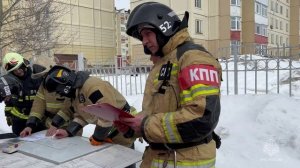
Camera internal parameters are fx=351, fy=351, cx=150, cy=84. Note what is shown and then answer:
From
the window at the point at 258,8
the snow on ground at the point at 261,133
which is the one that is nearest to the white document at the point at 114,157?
the snow on ground at the point at 261,133

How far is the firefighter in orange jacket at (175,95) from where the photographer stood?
159cm

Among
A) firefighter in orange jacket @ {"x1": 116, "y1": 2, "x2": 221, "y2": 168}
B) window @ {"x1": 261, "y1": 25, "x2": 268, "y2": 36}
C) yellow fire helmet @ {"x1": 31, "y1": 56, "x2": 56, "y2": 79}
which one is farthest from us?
window @ {"x1": 261, "y1": 25, "x2": 268, "y2": 36}

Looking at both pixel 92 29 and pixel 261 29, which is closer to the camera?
pixel 92 29

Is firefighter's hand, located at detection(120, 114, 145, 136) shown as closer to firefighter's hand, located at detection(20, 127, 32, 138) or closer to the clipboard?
the clipboard

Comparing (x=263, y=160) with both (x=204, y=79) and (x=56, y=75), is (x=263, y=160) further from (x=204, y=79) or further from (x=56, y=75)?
(x=204, y=79)

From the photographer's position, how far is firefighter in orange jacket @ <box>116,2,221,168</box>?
5.20ft

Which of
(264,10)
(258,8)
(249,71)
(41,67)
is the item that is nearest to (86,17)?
(258,8)

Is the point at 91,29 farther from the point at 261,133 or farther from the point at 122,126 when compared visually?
the point at 122,126

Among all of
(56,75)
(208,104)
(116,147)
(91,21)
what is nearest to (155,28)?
(208,104)

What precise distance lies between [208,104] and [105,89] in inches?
64.9

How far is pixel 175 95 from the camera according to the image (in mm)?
1736

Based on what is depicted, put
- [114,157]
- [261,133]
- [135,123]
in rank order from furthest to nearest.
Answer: [261,133]
[114,157]
[135,123]

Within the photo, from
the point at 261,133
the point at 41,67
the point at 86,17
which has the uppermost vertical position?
the point at 86,17

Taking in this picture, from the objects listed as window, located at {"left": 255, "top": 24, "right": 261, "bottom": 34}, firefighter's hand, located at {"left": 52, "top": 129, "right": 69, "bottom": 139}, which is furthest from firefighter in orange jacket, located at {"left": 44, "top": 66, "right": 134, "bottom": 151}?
window, located at {"left": 255, "top": 24, "right": 261, "bottom": 34}
